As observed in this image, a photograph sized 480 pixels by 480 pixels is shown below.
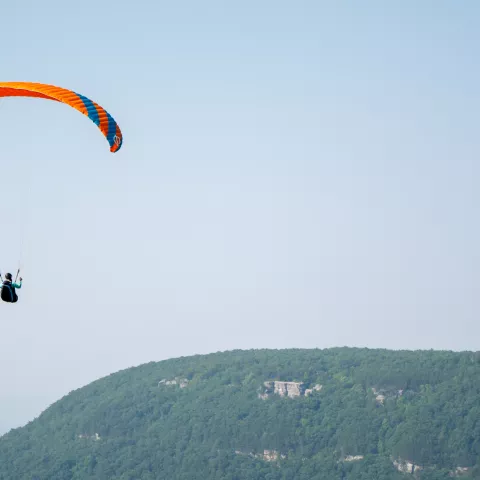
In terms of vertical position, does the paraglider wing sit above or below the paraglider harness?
above

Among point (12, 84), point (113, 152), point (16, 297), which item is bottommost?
point (16, 297)

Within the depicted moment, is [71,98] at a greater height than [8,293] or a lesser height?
greater

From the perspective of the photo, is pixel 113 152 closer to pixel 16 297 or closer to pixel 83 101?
pixel 83 101

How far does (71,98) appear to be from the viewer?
42500 mm

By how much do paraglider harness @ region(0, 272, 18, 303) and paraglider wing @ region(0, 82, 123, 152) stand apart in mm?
6964

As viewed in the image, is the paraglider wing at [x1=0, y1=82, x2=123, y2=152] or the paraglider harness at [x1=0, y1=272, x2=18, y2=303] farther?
the paraglider wing at [x1=0, y1=82, x2=123, y2=152]

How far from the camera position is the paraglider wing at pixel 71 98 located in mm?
42281

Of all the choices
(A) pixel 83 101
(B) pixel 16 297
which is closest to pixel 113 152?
(A) pixel 83 101

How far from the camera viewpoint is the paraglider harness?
133ft

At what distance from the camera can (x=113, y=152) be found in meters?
43.3

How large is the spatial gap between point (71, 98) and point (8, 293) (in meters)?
8.15

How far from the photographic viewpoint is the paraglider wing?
139ft

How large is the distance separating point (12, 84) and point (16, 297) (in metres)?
8.64

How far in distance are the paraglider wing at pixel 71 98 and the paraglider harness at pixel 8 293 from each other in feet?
22.8
